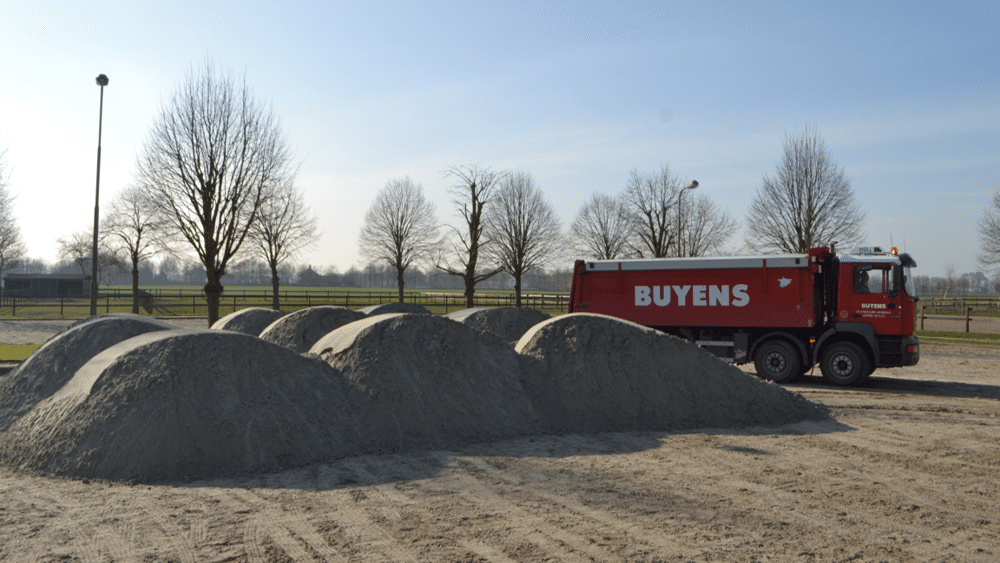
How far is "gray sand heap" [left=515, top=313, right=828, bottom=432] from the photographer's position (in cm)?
922

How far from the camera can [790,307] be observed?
44.6 feet

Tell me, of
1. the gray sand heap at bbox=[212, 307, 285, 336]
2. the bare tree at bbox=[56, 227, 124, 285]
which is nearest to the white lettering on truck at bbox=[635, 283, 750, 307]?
the gray sand heap at bbox=[212, 307, 285, 336]

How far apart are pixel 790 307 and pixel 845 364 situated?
169cm

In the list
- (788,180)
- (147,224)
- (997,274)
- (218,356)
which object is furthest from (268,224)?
(997,274)

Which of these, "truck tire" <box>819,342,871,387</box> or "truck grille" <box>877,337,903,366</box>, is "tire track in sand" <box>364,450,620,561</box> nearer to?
"truck tire" <box>819,342,871,387</box>

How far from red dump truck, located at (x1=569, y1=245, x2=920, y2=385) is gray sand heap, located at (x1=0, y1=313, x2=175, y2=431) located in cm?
1083

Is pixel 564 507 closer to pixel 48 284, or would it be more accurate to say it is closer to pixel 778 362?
pixel 778 362

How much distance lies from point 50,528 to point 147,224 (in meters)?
38.7

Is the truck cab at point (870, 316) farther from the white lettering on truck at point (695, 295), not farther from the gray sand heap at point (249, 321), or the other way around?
the gray sand heap at point (249, 321)

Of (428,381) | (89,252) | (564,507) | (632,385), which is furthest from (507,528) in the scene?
(89,252)

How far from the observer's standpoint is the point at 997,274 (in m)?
32.7

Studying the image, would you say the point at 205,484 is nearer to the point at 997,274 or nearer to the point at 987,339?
the point at 987,339

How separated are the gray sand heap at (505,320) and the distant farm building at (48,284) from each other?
5382 centimetres

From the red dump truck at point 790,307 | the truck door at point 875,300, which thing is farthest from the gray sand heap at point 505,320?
the truck door at point 875,300
